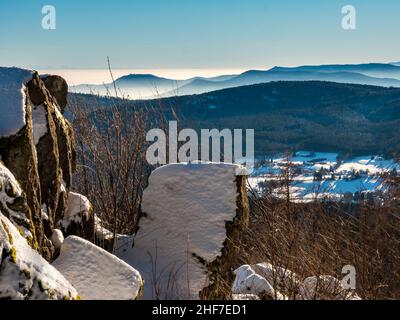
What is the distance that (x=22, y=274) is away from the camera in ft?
8.89

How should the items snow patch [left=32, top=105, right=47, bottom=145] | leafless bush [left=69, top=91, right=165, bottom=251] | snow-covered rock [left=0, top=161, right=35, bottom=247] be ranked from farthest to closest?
1. leafless bush [left=69, top=91, right=165, bottom=251]
2. snow patch [left=32, top=105, right=47, bottom=145]
3. snow-covered rock [left=0, top=161, right=35, bottom=247]

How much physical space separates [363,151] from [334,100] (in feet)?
213

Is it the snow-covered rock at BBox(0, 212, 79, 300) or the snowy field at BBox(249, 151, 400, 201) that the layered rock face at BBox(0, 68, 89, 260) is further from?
the snowy field at BBox(249, 151, 400, 201)

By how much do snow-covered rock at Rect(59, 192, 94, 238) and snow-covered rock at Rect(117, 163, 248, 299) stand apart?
A: 2.08 ft

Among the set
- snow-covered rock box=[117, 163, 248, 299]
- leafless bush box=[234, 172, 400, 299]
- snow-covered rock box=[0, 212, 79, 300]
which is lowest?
leafless bush box=[234, 172, 400, 299]

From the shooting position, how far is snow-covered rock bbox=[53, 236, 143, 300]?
13.4ft

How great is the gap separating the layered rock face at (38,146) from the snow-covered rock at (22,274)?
896 mm

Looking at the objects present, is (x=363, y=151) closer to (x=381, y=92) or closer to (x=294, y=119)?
(x=294, y=119)

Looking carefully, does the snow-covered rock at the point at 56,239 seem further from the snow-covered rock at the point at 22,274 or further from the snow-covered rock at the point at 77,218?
the snow-covered rock at the point at 22,274

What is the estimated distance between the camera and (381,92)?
174 m

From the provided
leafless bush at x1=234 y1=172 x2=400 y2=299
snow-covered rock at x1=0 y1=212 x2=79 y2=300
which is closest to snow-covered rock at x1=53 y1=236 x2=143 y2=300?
snow-covered rock at x1=0 y1=212 x2=79 y2=300

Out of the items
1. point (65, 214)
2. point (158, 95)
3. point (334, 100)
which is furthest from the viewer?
point (334, 100)
